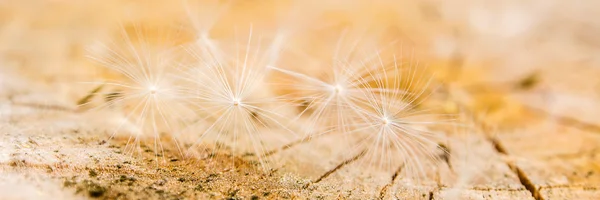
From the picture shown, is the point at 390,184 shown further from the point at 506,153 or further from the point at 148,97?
the point at 148,97

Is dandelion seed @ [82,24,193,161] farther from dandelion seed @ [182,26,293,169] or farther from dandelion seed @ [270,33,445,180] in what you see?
dandelion seed @ [270,33,445,180]

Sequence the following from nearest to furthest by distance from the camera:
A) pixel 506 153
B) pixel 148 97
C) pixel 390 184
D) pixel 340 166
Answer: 1. pixel 390 184
2. pixel 340 166
3. pixel 148 97
4. pixel 506 153

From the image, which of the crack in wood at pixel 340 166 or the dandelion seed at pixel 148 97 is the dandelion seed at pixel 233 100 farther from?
the crack in wood at pixel 340 166

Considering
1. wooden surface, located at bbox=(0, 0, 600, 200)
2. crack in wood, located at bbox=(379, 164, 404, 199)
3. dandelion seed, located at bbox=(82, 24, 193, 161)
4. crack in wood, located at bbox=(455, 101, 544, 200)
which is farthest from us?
dandelion seed, located at bbox=(82, 24, 193, 161)

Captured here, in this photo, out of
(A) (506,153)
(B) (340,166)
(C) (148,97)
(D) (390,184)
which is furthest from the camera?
(A) (506,153)

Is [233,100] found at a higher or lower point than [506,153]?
lower

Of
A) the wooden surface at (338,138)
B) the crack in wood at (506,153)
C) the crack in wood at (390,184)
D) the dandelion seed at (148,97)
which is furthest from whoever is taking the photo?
the dandelion seed at (148,97)

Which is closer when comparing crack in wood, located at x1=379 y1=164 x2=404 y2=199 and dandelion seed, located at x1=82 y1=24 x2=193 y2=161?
crack in wood, located at x1=379 y1=164 x2=404 y2=199

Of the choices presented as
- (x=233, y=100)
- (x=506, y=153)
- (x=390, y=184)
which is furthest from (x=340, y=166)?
(x=506, y=153)

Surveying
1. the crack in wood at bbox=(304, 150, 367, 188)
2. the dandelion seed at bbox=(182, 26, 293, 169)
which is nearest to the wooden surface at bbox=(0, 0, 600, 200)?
the crack in wood at bbox=(304, 150, 367, 188)

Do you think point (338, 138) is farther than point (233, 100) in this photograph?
Yes

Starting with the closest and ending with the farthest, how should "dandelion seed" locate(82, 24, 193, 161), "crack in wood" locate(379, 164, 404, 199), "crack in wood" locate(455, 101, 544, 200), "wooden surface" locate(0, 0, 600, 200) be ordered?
"wooden surface" locate(0, 0, 600, 200), "crack in wood" locate(379, 164, 404, 199), "crack in wood" locate(455, 101, 544, 200), "dandelion seed" locate(82, 24, 193, 161)

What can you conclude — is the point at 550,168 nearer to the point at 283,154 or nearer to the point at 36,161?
the point at 283,154

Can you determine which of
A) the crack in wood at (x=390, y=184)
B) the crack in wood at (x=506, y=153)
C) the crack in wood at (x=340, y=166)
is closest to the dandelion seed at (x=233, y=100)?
the crack in wood at (x=340, y=166)
